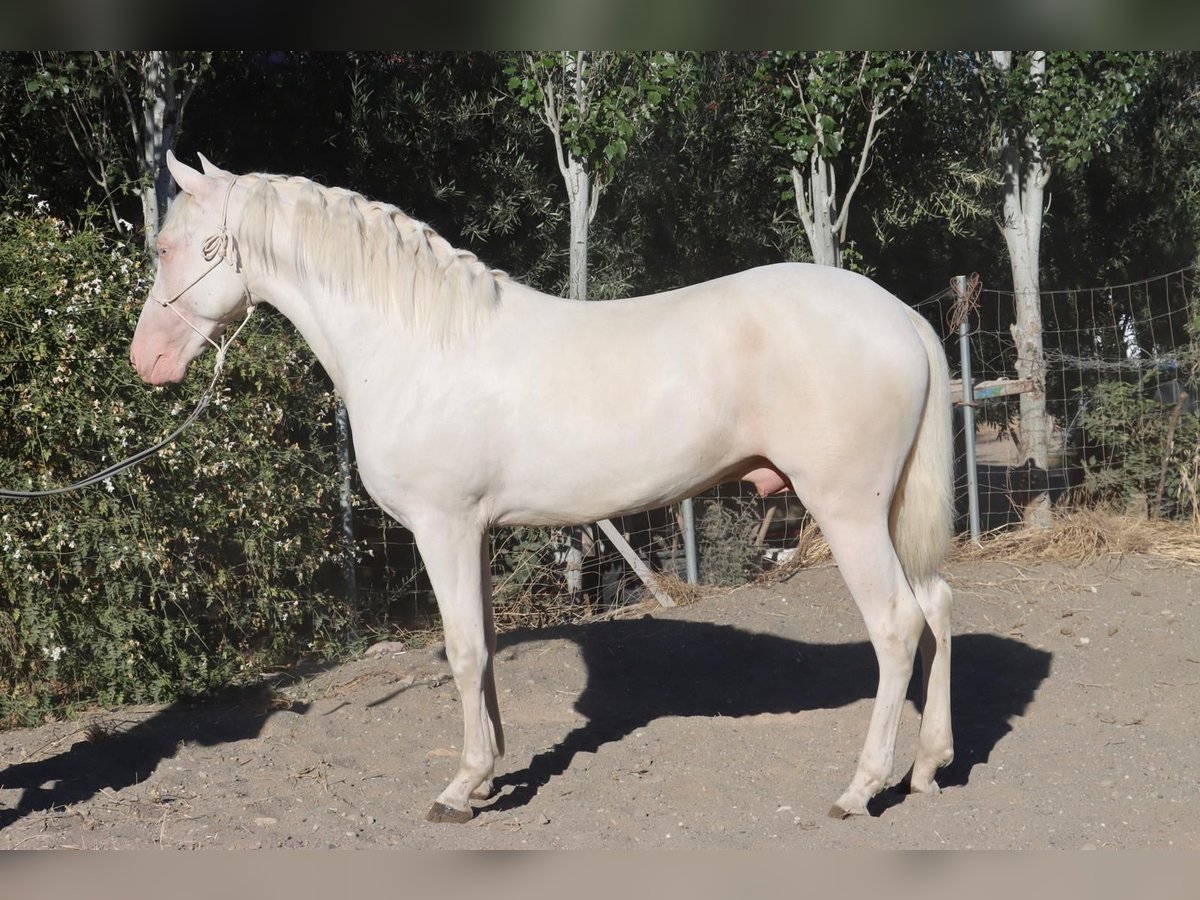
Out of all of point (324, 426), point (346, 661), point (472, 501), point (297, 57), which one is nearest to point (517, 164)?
point (297, 57)

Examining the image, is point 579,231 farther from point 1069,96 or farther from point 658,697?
point 1069,96

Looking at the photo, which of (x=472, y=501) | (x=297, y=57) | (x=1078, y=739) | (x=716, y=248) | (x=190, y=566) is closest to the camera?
(x=472, y=501)

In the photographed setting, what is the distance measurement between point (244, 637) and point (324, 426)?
1.17 meters

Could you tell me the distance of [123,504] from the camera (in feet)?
16.0

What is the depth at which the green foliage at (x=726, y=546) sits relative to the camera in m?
6.79

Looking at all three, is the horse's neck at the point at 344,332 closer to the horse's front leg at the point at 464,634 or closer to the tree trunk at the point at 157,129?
the horse's front leg at the point at 464,634

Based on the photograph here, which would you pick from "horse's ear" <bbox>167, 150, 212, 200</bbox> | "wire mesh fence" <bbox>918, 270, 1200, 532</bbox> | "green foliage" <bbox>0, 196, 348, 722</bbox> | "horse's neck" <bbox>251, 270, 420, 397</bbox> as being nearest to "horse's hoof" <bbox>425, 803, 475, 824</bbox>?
"horse's neck" <bbox>251, 270, 420, 397</bbox>

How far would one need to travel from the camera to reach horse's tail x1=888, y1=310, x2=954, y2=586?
3.56m

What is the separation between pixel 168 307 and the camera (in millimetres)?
3723

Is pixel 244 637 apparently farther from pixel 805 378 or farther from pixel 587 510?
pixel 805 378

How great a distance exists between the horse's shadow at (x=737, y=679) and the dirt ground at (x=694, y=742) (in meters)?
0.01

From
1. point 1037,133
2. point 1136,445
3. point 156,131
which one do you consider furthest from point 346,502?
point 1136,445

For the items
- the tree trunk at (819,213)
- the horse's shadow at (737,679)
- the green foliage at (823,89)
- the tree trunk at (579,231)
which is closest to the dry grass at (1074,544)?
the horse's shadow at (737,679)

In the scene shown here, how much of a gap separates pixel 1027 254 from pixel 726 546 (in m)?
3.24
